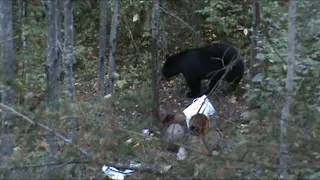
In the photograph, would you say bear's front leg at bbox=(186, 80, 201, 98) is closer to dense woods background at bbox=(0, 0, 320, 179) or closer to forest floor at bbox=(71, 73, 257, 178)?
forest floor at bbox=(71, 73, 257, 178)

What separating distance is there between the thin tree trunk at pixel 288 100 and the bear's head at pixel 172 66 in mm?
7172

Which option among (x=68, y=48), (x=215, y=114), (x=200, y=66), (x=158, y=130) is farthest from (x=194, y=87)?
(x=158, y=130)

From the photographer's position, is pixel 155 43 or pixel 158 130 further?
pixel 155 43

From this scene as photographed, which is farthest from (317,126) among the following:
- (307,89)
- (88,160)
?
(88,160)

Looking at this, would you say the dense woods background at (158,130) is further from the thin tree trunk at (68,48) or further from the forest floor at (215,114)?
the thin tree trunk at (68,48)

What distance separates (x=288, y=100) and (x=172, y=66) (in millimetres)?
7411

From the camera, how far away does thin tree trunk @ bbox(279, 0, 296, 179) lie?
Result: 3535 millimetres

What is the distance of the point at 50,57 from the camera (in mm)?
4926

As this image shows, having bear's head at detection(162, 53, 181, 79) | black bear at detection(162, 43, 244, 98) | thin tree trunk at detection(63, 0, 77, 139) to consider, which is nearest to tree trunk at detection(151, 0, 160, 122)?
thin tree trunk at detection(63, 0, 77, 139)

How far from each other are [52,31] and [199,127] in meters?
2.10

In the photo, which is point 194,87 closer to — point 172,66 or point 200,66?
point 200,66

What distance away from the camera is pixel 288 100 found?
368 centimetres

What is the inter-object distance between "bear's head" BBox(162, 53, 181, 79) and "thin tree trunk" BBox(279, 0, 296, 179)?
717cm

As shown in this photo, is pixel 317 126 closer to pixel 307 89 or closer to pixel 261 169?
pixel 307 89
